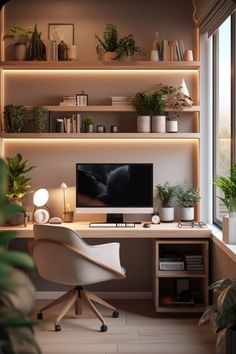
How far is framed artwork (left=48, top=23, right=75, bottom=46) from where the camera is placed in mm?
5191

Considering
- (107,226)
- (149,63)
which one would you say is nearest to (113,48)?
(149,63)

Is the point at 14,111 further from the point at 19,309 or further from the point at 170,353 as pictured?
the point at 19,309

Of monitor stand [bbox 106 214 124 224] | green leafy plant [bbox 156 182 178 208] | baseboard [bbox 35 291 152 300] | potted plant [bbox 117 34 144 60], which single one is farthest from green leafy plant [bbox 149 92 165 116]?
baseboard [bbox 35 291 152 300]

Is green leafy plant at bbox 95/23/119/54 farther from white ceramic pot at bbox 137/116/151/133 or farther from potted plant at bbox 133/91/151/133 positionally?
white ceramic pot at bbox 137/116/151/133

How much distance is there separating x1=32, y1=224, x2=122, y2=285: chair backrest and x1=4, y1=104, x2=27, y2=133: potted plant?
1217mm

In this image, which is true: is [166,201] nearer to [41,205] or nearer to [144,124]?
[144,124]

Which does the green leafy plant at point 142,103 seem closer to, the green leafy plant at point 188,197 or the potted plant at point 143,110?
the potted plant at point 143,110

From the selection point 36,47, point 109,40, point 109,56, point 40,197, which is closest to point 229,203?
point 40,197

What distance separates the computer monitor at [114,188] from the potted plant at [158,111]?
13.2 inches

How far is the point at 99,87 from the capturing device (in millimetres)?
5238

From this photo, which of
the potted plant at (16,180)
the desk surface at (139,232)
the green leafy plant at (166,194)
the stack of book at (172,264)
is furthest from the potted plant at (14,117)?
the stack of book at (172,264)

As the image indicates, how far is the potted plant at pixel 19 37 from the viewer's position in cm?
511

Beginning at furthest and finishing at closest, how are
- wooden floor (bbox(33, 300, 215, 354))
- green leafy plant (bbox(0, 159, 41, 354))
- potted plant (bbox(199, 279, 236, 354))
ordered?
wooden floor (bbox(33, 300, 215, 354))
potted plant (bbox(199, 279, 236, 354))
green leafy plant (bbox(0, 159, 41, 354))

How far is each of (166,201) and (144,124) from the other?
0.71 meters
